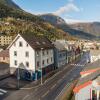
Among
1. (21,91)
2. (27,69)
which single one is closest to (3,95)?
(21,91)

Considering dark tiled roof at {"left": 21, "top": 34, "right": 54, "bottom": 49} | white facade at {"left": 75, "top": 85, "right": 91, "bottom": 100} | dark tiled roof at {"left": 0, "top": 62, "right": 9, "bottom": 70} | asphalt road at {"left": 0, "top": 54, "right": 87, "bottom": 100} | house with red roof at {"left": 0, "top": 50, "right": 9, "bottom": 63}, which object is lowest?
asphalt road at {"left": 0, "top": 54, "right": 87, "bottom": 100}

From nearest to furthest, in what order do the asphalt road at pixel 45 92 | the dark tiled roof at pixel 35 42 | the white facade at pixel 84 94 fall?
the white facade at pixel 84 94 → the asphalt road at pixel 45 92 → the dark tiled roof at pixel 35 42

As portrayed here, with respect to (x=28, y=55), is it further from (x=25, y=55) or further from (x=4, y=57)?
(x=4, y=57)

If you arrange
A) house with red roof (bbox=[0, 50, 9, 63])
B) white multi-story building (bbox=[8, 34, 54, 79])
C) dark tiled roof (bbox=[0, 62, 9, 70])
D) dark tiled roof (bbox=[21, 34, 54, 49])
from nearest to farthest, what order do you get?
1. white multi-story building (bbox=[8, 34, 54, 79])
2. dark tiled roof (bbox=[21, 34, 54, 49])
3. dark tiled roof (bbox=[0, 62, 9, 70])
4. house with red roof (bbox=[0, 50, 9, 63])

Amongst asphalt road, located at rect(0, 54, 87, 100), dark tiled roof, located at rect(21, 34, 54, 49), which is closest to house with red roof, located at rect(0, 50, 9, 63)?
dark tiled roof, located at rect(21, 34, 54, 49)

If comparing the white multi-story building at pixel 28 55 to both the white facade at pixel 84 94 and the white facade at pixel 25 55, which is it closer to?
the white facade at pixel 25 55

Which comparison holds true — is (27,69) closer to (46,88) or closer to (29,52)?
(29,52)

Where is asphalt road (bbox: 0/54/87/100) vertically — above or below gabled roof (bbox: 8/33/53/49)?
below

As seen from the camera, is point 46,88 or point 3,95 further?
point 46,88

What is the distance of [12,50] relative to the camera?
75.6 m

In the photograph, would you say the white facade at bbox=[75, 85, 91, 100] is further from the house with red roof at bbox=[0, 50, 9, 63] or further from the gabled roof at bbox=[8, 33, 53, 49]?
the house with red roof at bbox=[0, 50, 9, 63]

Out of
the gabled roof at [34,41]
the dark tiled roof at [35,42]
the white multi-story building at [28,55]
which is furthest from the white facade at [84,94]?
the dark tiled roof at [35,42]

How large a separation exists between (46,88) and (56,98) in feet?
31.9

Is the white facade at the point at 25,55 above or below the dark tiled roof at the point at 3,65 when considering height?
above
